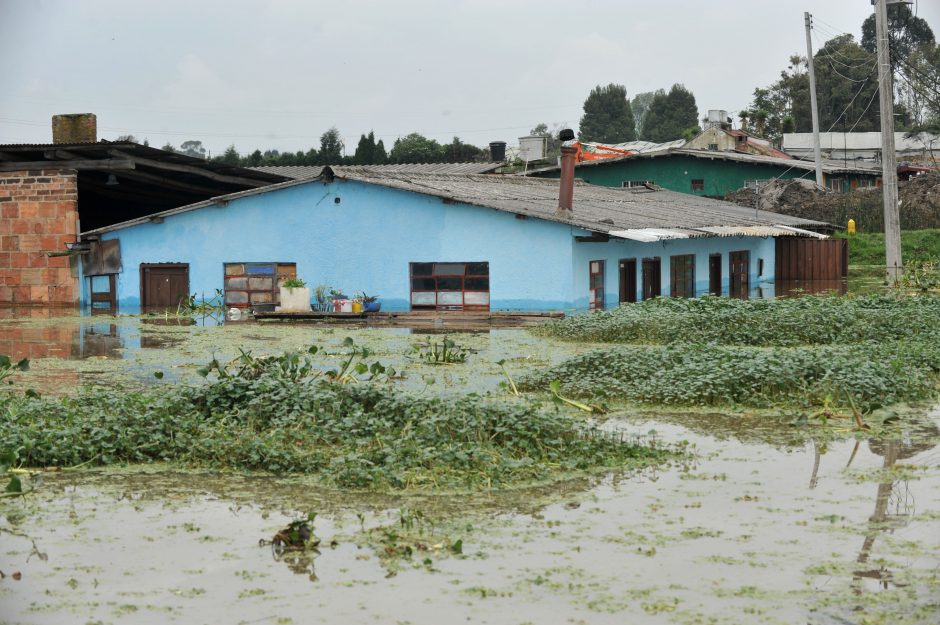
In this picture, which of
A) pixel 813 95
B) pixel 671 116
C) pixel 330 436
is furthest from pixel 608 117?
pixel 330 436

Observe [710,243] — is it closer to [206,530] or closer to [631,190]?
[631,190]

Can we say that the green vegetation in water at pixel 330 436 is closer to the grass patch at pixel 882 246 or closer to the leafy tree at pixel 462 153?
the grass patch at pixel 882 246

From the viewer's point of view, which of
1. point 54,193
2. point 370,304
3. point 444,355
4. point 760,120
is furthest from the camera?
point 760,120

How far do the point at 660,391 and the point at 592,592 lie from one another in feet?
24.2

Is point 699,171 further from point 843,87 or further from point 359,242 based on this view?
point 359,242

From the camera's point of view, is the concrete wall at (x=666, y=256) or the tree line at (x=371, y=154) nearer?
the concrete wall at (x=666, y=256)

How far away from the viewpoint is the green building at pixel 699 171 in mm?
53531

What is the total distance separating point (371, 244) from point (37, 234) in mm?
9519

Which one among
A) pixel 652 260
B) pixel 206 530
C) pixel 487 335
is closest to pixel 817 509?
pixel 206 530

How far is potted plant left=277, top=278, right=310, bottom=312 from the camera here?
29.6 m

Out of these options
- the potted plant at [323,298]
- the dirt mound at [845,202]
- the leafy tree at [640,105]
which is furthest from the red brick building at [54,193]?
the leafy tree at [640,105]

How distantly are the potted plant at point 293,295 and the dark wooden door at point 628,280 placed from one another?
8428 mm

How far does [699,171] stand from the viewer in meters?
54.7

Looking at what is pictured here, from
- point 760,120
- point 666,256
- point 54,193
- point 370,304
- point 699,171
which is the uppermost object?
point 760,120
